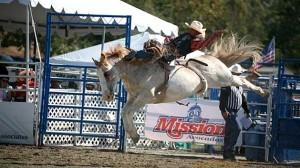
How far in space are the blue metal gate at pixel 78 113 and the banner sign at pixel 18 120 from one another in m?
0.27

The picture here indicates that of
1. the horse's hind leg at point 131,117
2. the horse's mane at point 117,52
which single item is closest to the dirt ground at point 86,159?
the horse's hind leg at point 131,117

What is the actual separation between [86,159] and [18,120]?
3012mm

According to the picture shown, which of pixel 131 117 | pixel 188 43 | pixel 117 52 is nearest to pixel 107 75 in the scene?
pixel 117 52

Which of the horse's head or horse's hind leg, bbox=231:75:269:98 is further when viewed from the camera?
horse's hind leg, bbox=231:75:269:98

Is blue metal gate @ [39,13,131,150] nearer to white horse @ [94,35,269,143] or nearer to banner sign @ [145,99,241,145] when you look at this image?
banner sign @ [145,99,241,145]

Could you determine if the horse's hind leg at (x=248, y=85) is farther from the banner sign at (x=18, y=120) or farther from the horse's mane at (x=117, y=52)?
the banner sign at (x=18, y=120)

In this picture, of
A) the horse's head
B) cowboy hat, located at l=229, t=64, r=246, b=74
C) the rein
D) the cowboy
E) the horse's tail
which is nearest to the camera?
the horse's head

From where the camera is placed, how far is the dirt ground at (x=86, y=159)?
1268 centimetres

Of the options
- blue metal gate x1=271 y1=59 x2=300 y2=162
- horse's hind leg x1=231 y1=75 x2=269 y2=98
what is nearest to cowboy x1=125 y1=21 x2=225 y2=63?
horse's hind leg x1=231 y1=75 x2=269 y2=98

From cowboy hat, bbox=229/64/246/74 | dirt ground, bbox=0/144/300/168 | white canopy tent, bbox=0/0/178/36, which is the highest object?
white canopy tent, bbox=0/0/178/36

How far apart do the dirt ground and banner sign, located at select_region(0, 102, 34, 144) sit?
0.45 m

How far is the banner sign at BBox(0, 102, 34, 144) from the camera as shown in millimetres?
16031

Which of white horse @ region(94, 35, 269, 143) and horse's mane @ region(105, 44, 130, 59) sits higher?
horse's mane @ region(105, 44, 130, 59)

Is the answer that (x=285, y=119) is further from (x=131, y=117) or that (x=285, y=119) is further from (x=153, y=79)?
(x=131, y=117)
